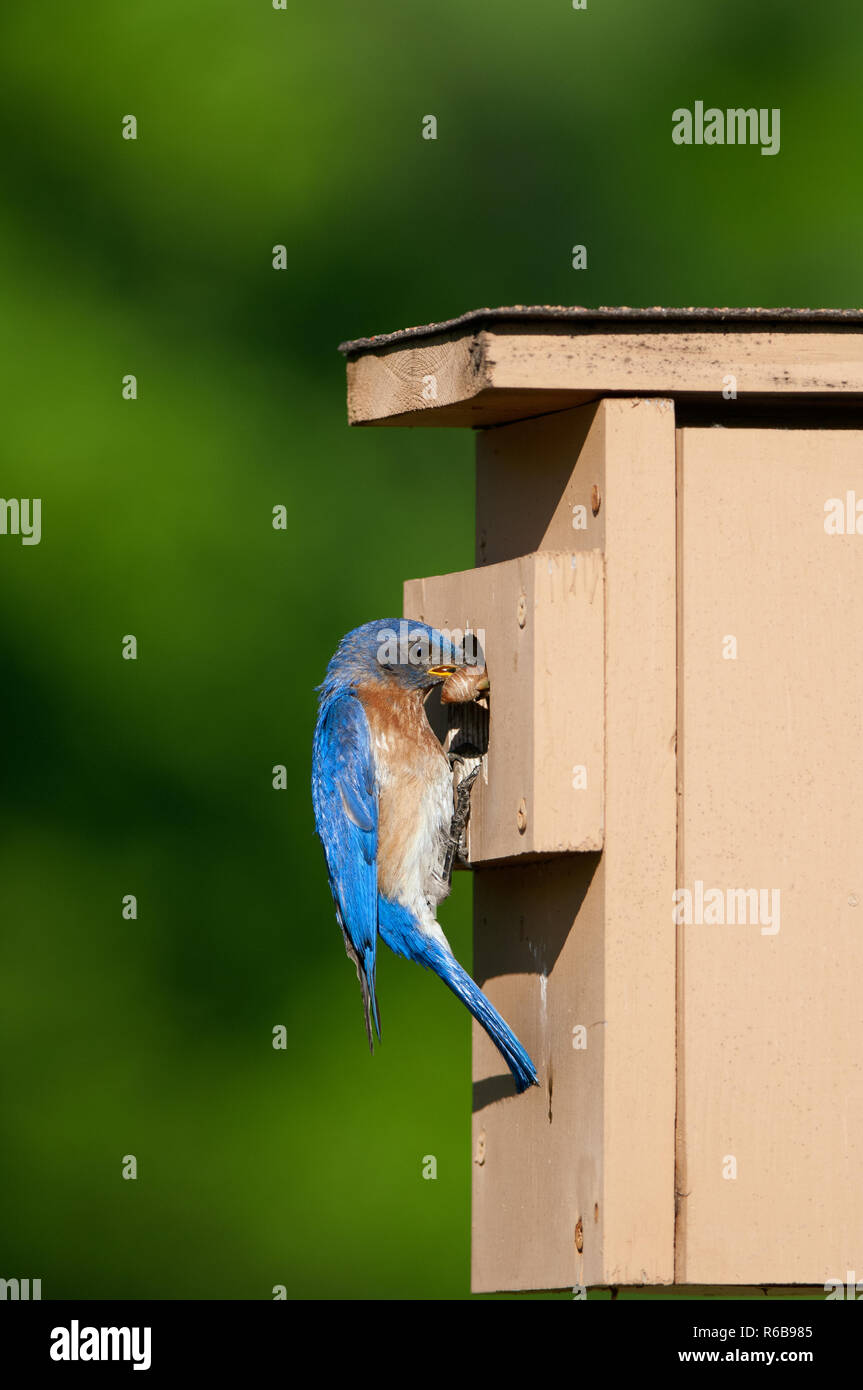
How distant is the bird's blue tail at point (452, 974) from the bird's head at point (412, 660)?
1.79 ft

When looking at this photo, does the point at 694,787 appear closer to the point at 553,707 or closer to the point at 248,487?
the point at 553,707

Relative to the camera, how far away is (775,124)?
11156 millimetres

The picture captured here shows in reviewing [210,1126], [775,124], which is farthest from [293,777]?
[775,124]

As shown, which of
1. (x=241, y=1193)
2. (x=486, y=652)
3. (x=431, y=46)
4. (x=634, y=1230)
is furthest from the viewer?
(x=431, y=46)

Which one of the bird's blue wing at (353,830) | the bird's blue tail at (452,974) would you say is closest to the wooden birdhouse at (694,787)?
the bird's blue tail at (452,974)

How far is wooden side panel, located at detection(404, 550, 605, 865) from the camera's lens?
521 cm

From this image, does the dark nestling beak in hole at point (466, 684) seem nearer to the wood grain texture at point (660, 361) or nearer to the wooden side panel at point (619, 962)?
the wooden side panel at point (619, 962)

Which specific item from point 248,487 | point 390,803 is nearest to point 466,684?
point 390,803

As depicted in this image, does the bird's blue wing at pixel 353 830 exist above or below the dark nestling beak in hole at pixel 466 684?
below

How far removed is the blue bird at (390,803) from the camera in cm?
573

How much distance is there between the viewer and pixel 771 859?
17.1ft

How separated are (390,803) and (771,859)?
1029mm

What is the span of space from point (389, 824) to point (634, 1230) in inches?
48.4

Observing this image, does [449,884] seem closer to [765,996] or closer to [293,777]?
[765,996]
